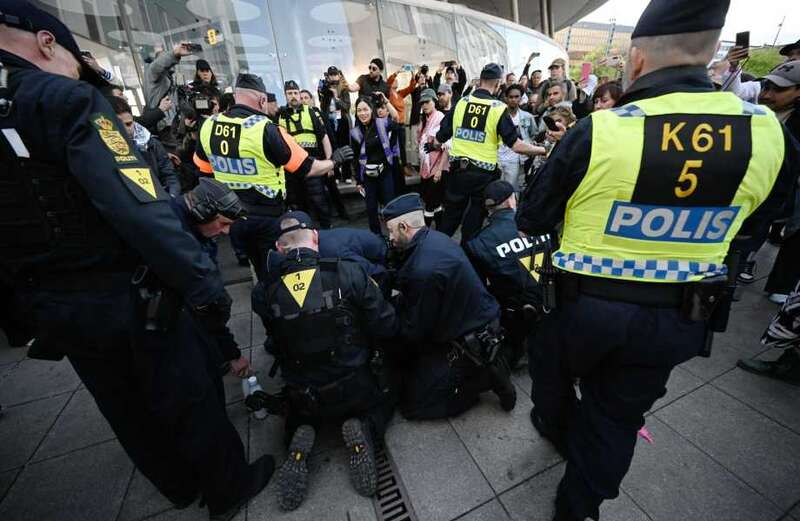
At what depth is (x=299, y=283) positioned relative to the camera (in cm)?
173

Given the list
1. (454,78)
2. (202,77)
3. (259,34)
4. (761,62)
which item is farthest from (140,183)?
(761,62)

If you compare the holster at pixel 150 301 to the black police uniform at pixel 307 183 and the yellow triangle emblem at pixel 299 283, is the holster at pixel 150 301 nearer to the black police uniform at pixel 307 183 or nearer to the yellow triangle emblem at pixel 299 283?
the yellow triangle emblem at pixel 299 283

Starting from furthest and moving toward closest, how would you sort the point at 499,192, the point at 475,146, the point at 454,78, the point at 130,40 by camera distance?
the point at 454,78 → the point at 130,40 → the point at 475,146 → the point at 499,192

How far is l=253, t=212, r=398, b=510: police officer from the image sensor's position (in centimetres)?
172

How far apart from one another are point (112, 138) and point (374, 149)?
154 inches

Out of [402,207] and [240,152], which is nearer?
[402,207]

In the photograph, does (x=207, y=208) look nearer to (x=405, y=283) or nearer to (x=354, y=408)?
(x=405, y=283)

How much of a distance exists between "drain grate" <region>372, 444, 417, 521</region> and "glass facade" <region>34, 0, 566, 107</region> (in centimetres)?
616

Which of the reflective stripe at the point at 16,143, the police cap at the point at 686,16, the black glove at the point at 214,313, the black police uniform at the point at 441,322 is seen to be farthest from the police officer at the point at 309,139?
the police cap at the point at 686,16

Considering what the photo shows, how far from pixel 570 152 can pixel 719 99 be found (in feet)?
1.42

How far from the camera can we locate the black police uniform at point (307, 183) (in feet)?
15.0

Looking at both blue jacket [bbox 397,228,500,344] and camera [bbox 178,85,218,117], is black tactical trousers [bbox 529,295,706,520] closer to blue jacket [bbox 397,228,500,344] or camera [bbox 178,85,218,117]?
blue jacket [bbox 397,228,500,344]

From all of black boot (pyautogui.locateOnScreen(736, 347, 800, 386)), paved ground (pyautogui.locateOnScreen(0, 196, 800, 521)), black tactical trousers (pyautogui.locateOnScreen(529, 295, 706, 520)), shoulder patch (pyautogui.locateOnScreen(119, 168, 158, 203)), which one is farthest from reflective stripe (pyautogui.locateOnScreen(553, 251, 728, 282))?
black boot (pyautogui.locateOnScreen(736, 347, 800, 386))

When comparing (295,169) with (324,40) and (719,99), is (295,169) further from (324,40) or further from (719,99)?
(324,40)
